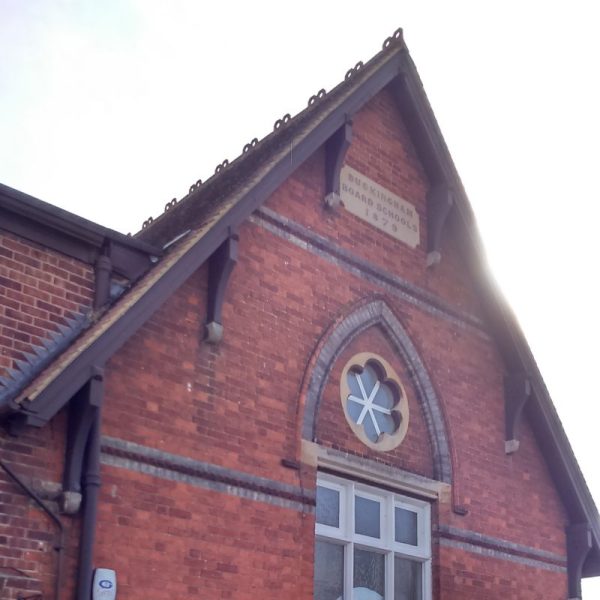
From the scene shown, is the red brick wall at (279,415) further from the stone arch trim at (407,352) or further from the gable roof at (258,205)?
the gable roof at (258,205)

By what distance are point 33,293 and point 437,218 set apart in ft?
19.8

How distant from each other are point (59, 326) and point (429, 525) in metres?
Result: 5.23

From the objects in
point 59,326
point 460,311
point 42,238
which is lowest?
point 59,326

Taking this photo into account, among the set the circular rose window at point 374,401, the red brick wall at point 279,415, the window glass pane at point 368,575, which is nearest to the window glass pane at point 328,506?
the red brick wall at point 279,415

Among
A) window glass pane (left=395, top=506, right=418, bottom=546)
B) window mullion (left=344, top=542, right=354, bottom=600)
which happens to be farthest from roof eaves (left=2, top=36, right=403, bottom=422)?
window glass pane (left=395, top=506, right=418, bottom=546)

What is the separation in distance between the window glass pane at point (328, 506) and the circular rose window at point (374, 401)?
74 cm

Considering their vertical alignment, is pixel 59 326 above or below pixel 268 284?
below

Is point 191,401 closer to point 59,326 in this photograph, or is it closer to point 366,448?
point 59,326

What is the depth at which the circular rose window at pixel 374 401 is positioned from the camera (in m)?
12.2

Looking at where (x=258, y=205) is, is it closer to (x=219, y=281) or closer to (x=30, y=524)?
(x=219, y=281)

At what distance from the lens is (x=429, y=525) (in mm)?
12688

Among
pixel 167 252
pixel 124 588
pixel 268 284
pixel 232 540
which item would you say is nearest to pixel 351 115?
pixel 268 284

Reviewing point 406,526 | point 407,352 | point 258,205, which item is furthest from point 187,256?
point 406,526

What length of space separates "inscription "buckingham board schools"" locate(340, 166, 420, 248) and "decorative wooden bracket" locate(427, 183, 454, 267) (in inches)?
7.6
